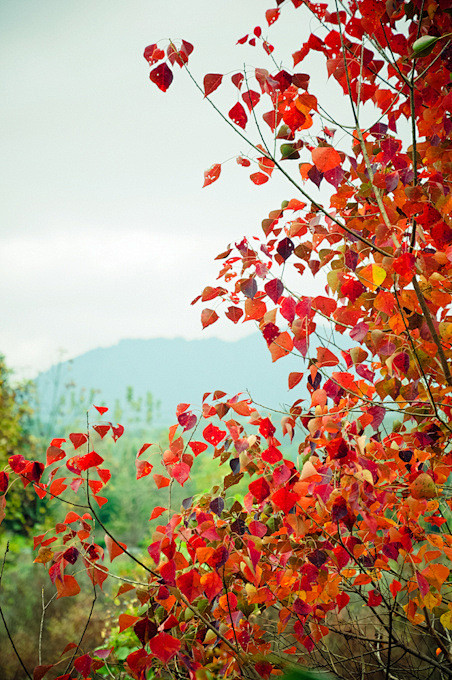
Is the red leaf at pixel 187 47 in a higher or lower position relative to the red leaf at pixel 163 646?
higher

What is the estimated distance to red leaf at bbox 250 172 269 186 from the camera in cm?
107

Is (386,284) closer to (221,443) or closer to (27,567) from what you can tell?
(221,443)

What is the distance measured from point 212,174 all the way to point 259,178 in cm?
12

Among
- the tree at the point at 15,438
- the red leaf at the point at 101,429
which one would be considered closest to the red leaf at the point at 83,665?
the red leaf at the point at 101,429

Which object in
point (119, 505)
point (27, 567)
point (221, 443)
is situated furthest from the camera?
point (119, 505)

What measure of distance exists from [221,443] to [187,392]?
30.6 metres

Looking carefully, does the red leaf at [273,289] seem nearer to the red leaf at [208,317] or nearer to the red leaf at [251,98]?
the red leaf at [208,317]

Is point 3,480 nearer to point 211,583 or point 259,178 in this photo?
point 211,583

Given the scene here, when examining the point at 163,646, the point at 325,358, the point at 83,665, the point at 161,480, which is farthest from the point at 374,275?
the point at 83,665

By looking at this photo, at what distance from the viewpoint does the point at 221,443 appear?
1285mm

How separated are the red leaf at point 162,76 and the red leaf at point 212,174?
0.20 metres

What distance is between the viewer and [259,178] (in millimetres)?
1078

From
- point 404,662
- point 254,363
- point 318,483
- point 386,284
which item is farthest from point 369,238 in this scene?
point 254,363

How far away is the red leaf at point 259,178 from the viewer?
3.51 feet
